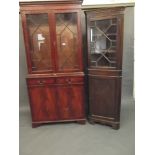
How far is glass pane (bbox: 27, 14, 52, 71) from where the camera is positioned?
3109 millimetres

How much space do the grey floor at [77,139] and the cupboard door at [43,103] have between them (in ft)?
0.61

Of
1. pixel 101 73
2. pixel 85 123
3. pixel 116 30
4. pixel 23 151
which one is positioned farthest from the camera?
pixel 85 123

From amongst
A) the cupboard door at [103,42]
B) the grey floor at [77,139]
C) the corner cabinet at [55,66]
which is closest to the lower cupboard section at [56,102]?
the corner cabinet at [55,66]

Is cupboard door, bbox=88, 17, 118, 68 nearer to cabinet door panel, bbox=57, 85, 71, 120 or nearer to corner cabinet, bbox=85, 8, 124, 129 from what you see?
corner cabinet, bbox=85, 8, 124, 129

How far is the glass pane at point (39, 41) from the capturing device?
3109 mm

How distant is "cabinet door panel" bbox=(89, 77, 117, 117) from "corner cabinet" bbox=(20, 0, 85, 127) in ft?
0.56

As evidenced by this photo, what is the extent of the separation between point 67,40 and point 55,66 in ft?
1.45

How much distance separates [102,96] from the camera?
10.4ft

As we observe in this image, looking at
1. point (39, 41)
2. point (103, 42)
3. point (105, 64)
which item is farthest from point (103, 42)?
point (39, 41)

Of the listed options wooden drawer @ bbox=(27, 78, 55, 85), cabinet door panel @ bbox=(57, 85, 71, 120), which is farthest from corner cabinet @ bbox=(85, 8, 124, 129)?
wooden drawer @ bbox=(27, 78, 55, 85)

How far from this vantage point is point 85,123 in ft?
11.0
